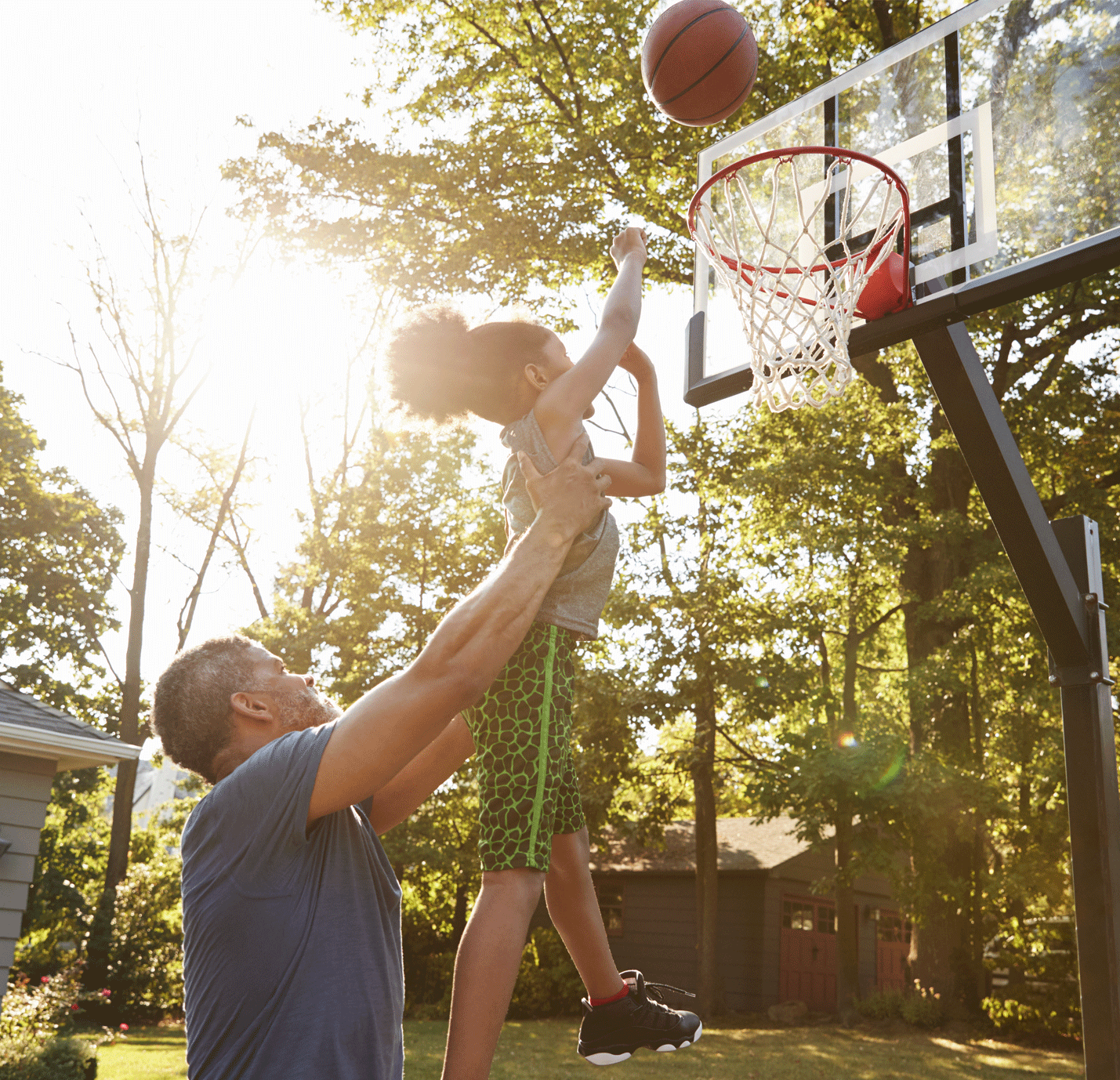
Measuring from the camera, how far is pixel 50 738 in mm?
9164

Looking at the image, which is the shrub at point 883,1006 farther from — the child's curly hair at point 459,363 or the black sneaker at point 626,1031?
the child's curly hair at point 459,363

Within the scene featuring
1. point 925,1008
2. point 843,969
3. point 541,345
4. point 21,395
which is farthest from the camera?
point 21,395

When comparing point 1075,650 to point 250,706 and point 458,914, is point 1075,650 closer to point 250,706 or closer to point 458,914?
point 250,706

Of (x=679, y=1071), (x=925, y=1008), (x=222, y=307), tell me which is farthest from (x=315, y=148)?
(x=925, y=1008)

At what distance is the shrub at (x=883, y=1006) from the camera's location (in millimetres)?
17062

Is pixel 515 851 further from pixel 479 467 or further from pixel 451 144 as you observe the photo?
pixel 479 467

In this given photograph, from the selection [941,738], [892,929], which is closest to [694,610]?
[941,738]

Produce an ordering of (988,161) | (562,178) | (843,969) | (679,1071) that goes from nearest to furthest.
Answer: (988,161), (679,1071), (562,178), (843,969)

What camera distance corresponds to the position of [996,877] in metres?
14.6

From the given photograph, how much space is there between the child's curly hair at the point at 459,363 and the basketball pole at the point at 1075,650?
2.01 metres

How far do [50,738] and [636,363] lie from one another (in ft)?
26.9

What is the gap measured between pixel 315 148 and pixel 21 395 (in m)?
14.0

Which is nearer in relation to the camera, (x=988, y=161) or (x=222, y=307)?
(x=988, y=161)

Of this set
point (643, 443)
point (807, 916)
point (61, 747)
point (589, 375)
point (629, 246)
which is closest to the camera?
point (589, 375)
